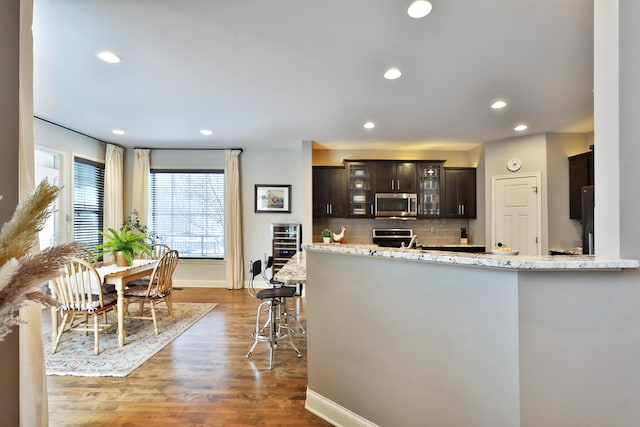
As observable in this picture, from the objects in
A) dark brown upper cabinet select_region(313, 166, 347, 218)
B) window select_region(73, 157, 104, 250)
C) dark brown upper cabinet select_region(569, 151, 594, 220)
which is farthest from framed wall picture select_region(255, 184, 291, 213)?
dark brown upper cabinet select_region(569, 151, 594, 220)

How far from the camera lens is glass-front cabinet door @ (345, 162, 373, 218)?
577 cm

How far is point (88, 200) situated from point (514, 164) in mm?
7440

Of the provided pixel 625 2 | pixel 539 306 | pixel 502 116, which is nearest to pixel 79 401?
pixel 539 306

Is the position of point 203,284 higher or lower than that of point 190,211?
lower

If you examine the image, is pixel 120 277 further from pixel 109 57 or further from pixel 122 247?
pixel 109 57

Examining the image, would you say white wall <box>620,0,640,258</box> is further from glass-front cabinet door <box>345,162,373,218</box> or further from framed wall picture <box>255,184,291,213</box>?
framed wall picture <box>255,184,291,213</box>

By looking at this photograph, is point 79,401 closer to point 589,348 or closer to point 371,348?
point 371,348

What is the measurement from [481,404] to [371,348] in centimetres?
62

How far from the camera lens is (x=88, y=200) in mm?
5203

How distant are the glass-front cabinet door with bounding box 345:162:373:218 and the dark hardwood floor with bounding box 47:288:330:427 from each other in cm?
302

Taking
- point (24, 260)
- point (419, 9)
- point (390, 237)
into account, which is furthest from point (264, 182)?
point (24, 260)

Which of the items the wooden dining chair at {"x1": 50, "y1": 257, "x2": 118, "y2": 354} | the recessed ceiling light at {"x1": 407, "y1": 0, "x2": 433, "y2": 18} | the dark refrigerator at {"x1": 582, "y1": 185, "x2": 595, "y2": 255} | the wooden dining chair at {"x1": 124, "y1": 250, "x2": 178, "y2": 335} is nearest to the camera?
the recessed ceiling light at {"x1": 407, "y1": 0, "x2": 433, "y2": 18}

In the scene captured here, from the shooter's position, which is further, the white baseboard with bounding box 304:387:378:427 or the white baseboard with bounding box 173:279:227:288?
the white baseboard with bounding box 173:279:227:288

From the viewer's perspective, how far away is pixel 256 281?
5957 mm
